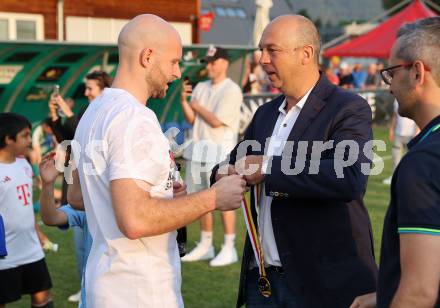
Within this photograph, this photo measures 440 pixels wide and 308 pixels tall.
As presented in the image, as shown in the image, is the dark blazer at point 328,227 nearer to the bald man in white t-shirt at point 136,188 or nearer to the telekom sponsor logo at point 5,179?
the bald man in white t-shirt at point 136,188

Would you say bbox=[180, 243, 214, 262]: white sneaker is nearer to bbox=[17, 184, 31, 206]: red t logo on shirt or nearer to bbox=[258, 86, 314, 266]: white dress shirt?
bbox=[17, 184, 31, 206]: red t logo on shirt

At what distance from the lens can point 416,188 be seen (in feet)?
6.77

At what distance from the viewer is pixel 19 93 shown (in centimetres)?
1292

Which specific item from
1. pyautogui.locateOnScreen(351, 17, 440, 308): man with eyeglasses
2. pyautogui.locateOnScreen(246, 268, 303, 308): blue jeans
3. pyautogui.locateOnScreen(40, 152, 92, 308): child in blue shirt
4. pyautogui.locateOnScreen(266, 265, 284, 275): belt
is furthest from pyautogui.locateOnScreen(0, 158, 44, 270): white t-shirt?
pyautogui.locateOnScreen(351, 17, 440, 308): man with eyeglasses

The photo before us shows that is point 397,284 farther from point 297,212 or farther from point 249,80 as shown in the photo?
point 249,80

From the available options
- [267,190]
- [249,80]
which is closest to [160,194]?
[267,190]

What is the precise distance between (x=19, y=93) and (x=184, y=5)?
30.0 feet

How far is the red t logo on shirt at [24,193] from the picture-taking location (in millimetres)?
5066

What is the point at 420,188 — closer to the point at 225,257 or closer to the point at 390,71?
the point at 390,71

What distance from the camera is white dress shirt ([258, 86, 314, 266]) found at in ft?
11.2

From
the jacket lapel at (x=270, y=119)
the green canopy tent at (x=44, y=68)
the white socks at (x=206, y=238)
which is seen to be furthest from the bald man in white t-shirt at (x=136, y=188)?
the green canopy tent at (x=44, y=68)

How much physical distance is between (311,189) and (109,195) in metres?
0.98

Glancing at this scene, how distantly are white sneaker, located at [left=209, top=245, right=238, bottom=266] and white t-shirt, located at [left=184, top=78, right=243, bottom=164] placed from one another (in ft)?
3.19

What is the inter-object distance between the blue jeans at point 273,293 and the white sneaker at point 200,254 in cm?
373
